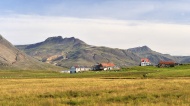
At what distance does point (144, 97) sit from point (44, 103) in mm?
9317

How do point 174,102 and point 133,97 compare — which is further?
point 133,97

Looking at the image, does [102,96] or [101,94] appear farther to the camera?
[101,94]

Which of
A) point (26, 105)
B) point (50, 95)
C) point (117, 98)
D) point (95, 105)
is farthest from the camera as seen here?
point (50, 95)

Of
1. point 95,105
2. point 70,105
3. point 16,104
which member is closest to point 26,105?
point 16,104

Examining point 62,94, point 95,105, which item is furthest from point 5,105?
point 62,94

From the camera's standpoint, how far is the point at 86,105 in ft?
77.2

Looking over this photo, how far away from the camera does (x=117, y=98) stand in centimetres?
2784

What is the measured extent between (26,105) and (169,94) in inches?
537

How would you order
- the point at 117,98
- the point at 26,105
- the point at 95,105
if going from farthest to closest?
1. the point at 117,98
2. the point at 26,105
3. the point at 95,105

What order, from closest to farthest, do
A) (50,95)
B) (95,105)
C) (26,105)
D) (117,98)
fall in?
(95,105) → (26,105) → (117,98) → (50,95)

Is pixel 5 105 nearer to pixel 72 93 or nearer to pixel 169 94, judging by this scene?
pixel 72 93

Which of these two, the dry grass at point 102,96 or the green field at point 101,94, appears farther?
the green field at point 101,94

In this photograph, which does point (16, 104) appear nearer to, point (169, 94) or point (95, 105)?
point (95, 105)

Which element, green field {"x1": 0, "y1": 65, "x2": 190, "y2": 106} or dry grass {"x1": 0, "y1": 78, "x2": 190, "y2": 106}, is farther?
green field {"x1": 0, "y1": 65, "x2": 190, "y2": 106}
